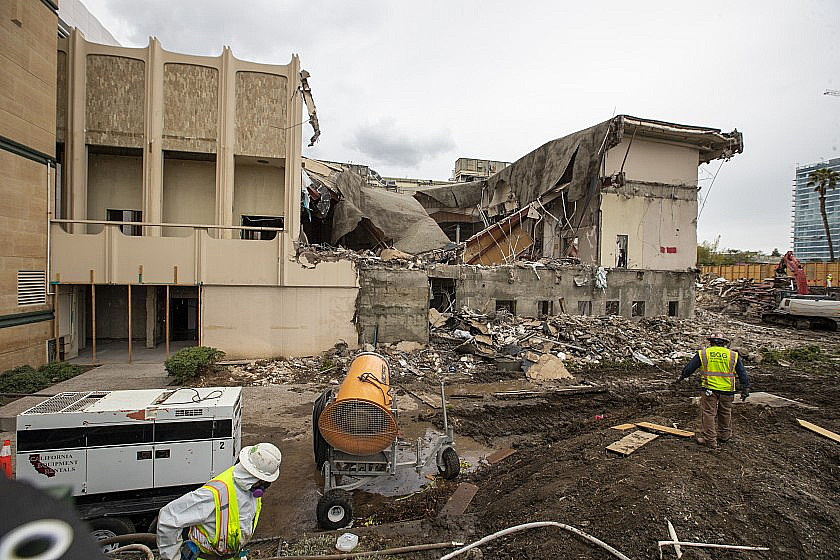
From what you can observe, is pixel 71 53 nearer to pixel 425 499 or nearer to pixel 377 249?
pixel 377 249

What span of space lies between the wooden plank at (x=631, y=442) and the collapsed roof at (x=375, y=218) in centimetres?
1341

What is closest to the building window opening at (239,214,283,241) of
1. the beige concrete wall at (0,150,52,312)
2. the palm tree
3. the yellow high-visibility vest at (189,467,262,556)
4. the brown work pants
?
the beige concrete wall at (0,150,52,312)

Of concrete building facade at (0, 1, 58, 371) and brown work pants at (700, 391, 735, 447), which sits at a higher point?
concrete building facade at (0, 1, 58, 371)

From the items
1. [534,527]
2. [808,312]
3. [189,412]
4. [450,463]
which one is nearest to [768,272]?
[808,312]

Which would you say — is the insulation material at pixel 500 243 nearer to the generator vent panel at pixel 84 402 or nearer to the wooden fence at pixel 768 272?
the wooden fence at pixel 768 272

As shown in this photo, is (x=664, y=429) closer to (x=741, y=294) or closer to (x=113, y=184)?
(x=113, y=184)

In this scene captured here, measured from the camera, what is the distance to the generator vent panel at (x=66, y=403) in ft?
17.0

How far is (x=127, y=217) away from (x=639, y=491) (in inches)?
711

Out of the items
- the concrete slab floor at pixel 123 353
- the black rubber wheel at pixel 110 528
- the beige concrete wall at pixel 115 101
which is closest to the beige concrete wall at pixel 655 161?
the beige concrete wall at pixel 115 101

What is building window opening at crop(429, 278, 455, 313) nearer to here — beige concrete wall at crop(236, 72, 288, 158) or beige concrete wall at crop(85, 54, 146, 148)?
beige concrete wall at crop(236, 72, 288, 158)

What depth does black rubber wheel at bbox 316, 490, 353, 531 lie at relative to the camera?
5.78m

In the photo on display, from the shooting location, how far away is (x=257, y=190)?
1747cm

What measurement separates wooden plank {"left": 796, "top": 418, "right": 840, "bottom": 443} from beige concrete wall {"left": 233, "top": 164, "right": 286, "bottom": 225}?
16.2m

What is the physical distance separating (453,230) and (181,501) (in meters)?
27.3
